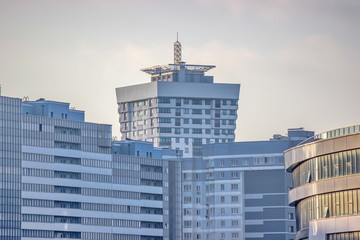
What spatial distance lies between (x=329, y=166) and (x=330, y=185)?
2.02 m

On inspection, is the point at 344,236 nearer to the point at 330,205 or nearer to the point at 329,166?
the point at 330,205

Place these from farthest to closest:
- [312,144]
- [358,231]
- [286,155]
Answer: [286,155]
[312,144]
[358,231]

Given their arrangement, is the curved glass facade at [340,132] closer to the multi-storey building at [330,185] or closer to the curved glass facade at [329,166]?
the multi-storey building at [330,185]

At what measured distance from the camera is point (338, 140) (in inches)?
5182

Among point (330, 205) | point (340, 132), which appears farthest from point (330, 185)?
point (340, 132)

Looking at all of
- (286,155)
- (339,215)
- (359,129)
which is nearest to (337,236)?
(339,215)

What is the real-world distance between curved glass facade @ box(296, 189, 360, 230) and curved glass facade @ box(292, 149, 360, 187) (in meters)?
1.85

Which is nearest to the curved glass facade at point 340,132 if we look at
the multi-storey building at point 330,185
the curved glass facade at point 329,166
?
the multi-storey building at point 330,185

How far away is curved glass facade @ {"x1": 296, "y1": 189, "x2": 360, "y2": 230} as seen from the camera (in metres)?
129

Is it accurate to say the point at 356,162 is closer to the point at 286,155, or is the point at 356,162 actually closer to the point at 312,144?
the point at 312,144

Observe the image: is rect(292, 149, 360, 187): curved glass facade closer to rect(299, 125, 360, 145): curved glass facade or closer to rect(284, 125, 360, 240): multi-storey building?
rect(284, 125, 360, 240): multi-storey building

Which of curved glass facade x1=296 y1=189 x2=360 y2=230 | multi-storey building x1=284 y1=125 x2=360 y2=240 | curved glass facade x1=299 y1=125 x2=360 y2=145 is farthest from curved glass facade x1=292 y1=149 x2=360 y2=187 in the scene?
curved glass facade x1=299 y1=125 x2=360 y2=145

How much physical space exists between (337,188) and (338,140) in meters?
4.47

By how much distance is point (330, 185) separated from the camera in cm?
13288
